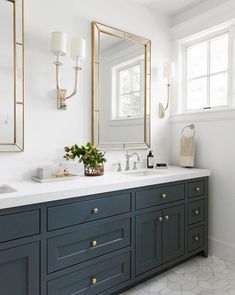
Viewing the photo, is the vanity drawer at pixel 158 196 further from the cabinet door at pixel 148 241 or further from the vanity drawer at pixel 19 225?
the vanity drawer at pixel 19 225

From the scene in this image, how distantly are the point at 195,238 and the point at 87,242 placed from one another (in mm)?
1221

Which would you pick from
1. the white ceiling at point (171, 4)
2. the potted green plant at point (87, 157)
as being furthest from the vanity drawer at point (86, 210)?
the white ceiling at point (171, 4)

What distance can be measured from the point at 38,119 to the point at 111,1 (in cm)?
135

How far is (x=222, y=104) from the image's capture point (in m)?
2.56

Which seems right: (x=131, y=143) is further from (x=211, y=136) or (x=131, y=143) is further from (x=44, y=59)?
(x=44, y=59)

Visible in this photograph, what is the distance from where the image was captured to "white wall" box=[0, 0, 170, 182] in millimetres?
1924

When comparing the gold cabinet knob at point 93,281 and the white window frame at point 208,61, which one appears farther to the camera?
the white window frame at point 208,61

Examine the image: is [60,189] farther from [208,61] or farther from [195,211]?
[208,61]

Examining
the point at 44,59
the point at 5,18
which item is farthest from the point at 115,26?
the point at 5,18

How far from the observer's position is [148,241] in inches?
78.3

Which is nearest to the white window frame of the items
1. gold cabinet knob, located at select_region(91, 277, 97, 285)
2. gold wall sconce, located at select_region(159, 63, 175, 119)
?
gold wall sconce, located at select_region(159, 63, 175, 119)

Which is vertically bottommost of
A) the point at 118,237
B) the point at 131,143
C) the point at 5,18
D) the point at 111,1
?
the point at 118,237

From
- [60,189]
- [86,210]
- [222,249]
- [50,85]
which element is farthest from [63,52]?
[222,249]

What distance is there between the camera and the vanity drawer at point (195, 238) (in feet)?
7.69
